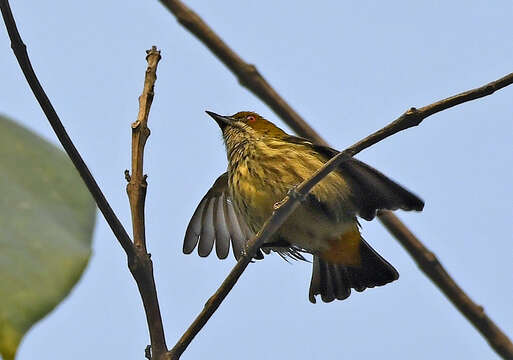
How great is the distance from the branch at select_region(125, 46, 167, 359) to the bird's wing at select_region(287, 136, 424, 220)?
0.94 m

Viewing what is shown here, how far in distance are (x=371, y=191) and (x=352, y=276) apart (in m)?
1.36

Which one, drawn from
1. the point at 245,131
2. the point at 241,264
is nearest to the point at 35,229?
the point at 241,264

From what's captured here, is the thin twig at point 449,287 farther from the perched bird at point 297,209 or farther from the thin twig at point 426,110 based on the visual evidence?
the thin twig at point 426,110

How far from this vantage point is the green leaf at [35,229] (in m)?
0.62

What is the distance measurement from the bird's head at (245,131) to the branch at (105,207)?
288 cm

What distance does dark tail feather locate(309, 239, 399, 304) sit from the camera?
4.59m

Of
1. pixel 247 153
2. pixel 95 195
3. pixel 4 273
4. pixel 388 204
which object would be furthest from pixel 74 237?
pixel 247 153

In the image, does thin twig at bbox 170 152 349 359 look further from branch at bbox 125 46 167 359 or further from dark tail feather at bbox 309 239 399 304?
dark tail feather at bbox 309 239 399 304

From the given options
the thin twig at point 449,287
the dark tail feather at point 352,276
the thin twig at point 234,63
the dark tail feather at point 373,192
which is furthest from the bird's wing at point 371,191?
the dark tail feather at point 352,276

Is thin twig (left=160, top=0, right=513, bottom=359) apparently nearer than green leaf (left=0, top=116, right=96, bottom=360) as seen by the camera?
No

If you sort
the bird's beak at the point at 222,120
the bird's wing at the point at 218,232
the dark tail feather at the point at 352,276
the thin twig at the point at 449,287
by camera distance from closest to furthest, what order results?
the thin twig at the point at 449,287 → the dark tail feather at the point at 352,276 → the bird's wing at the point at 218,232 → the bird's beak at the point at 222,120

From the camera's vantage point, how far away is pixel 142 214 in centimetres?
204

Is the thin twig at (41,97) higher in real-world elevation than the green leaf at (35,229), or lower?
higher

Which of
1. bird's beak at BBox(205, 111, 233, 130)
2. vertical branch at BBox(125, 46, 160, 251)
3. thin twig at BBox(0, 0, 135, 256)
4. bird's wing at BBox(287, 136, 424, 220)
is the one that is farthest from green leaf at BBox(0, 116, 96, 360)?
bird's beak at BBox(205, 111, 233, 130)
